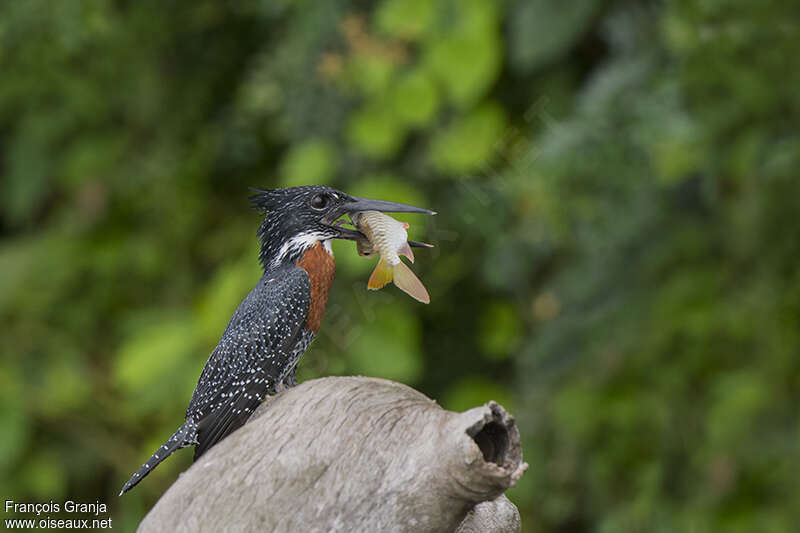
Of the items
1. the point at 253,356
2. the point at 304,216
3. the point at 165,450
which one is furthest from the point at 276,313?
the point at 165,450

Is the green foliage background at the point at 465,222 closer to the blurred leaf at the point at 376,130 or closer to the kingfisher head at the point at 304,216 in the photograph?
the blurred leaf at the point at 376,130

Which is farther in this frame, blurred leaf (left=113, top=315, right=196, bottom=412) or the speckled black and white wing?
blurred leaf (left=113, top=315, right=196, bottom=412)

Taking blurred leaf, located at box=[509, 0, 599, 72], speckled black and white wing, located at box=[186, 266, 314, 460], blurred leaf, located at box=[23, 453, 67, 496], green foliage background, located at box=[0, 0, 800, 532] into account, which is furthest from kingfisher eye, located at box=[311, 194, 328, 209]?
blurred leaf, located at box=[23, 453, 67, 496]

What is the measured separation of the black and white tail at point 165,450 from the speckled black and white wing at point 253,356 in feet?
0.07

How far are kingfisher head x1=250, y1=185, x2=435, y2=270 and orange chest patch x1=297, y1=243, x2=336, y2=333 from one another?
20 mm

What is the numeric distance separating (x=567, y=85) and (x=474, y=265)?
109 cm

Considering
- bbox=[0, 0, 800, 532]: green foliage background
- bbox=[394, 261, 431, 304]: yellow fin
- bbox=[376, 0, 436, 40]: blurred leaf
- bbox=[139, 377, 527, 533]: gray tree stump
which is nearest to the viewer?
bbox=[139, 377, 527, 533]: gray tree stump

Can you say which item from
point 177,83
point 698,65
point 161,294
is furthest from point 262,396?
point 177,83

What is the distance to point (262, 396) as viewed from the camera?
2.24 meters

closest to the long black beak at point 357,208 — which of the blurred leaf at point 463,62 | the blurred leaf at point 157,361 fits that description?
the blurred leaf at point 463,62

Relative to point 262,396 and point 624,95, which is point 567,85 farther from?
point 262,396

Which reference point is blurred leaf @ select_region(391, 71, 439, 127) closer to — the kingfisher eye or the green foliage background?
the green foliage background

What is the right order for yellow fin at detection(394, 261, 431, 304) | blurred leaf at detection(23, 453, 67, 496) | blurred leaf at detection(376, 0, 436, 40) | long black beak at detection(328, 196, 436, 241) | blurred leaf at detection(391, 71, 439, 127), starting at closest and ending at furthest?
1. yellow fin at detection(394, 261, 431, 304)
2. long black beak at detection(328, 196, 436, 241)
3. blurred leaf at detection(376, 0, 436, 40)
4. blurred leaf at detection(391, 71, 439, 127)
5. blurred leaf at detection(23, 453, 67, 496)

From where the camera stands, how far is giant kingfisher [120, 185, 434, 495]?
2217mm
